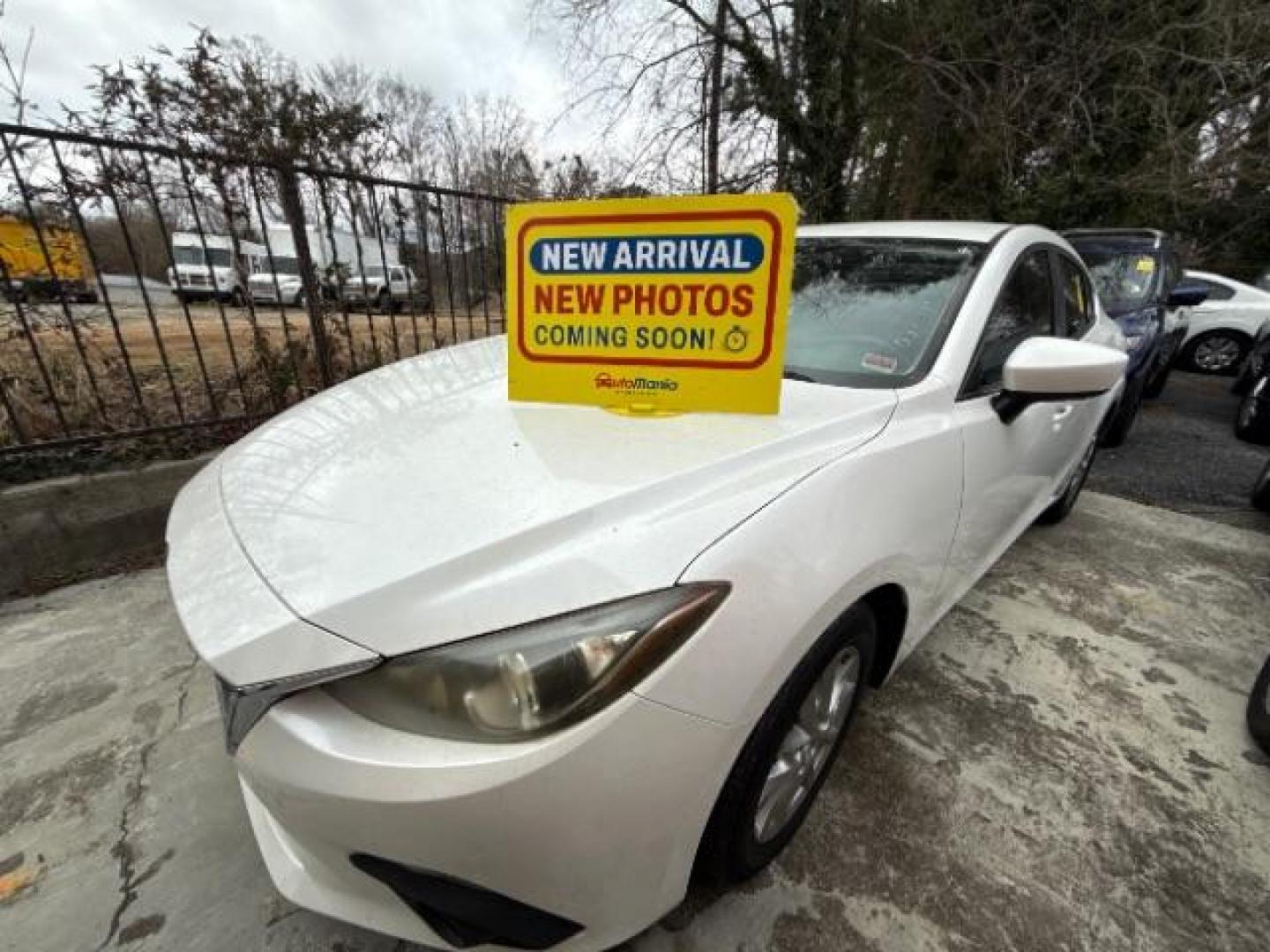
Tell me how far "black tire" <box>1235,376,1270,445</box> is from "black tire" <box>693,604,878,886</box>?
19.2 feet

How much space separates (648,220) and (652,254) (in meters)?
0.08

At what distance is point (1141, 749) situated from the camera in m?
1.83

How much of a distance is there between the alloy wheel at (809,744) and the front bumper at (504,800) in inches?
14.3

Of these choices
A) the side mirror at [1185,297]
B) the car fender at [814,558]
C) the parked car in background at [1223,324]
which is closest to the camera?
the car fender at [814,558]

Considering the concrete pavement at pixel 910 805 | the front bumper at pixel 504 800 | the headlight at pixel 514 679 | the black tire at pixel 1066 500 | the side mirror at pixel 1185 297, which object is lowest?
the concrete pavement at pixel 910 805

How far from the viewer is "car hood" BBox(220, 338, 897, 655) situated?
95cm

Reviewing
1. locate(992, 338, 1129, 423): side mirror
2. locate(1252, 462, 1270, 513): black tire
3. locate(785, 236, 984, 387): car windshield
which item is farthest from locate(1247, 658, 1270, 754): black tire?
locate(1252, 462, 1270, 513): black tire

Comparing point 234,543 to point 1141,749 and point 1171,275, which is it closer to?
point 1141,749

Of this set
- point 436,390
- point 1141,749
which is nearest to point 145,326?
point 436,390

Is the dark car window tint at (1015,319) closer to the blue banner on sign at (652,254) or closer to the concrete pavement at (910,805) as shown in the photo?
the blue banner on sign at (652,254)

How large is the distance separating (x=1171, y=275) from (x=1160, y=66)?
1839 millimetres

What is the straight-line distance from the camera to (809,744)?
1.42 metres

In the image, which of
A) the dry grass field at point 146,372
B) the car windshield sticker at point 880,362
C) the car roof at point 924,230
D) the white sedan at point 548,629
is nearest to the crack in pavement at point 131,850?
the white sedan at point 548,629

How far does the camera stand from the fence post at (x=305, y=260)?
322 cm
